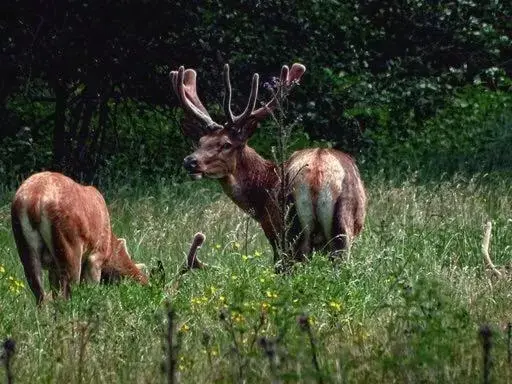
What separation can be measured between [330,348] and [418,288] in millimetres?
651

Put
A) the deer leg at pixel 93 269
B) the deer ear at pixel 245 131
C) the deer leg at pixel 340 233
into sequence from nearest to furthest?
the deer leg at pixel 340 233 → the deer leg at pixel 93 269 → the deer ear at pixel 245 131

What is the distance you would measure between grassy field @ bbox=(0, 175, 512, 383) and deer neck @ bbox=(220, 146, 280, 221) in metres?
0.32

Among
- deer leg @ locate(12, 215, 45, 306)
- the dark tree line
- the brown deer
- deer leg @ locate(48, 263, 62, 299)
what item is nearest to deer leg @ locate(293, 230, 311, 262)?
the brown deer

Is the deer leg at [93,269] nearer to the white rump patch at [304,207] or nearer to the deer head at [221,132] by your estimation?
the deer head at [221,132]

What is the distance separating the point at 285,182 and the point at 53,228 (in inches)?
59.3

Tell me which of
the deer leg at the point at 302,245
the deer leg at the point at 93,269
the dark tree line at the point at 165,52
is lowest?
the deer leg at the point at 93,269

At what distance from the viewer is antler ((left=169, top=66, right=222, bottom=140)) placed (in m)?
10.6

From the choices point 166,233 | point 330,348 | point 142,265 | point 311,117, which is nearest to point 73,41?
point 311,117

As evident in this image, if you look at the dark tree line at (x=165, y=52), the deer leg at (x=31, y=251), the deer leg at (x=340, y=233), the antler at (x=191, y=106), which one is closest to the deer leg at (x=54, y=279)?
the deer leg at (x=31, y=251)

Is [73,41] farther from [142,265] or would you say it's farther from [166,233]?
[142,265]

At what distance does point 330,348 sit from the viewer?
6324 millimetres

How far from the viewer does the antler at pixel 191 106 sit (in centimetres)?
1062

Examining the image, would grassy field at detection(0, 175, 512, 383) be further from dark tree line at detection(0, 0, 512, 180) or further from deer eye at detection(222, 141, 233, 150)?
dark tree line at detection(0, 0, 512, 180)

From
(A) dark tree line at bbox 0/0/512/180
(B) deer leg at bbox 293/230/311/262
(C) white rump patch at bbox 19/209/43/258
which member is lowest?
(B) deer leg at bbox 293/230/311/262
